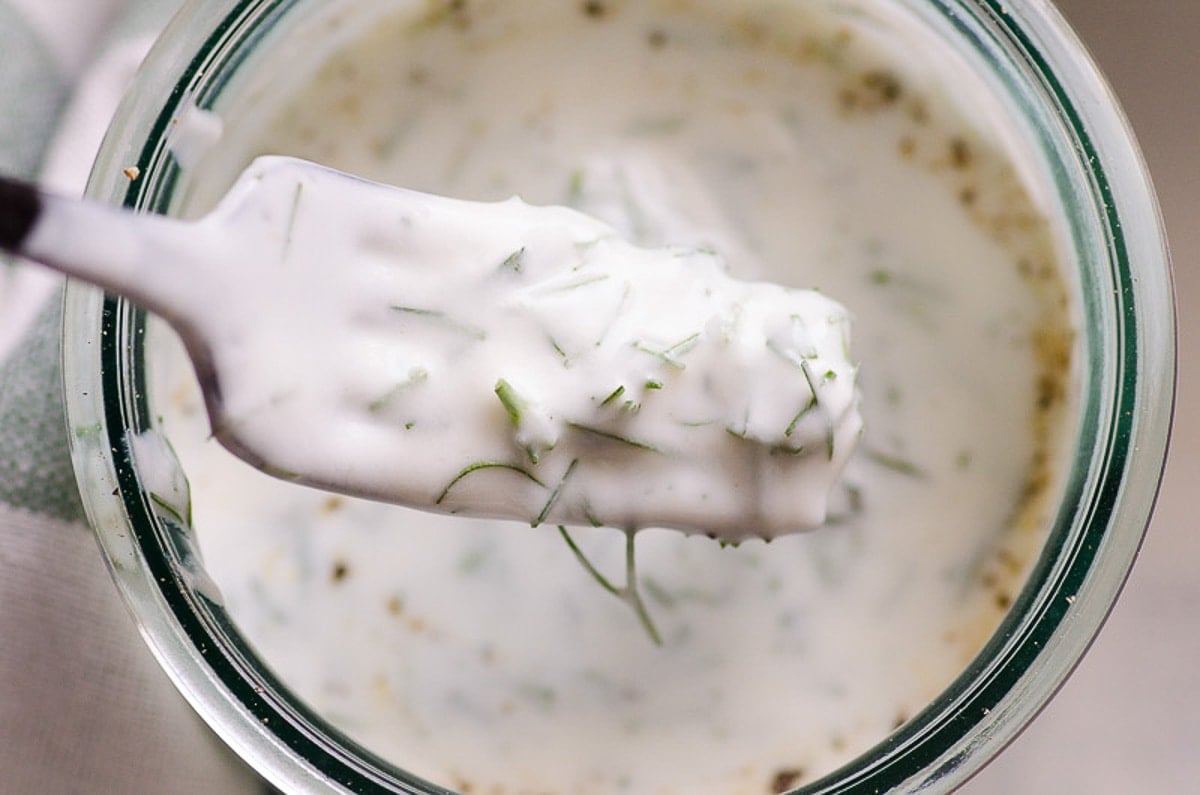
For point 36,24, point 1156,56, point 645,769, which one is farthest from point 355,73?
point 1156,56

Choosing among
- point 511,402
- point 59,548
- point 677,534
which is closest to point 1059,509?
point 677,534

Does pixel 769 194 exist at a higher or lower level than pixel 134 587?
higher

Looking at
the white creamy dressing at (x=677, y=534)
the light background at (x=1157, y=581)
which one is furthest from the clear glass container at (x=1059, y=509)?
the light background at (x=1157, y=581)

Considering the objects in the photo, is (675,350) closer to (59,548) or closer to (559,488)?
(559,488)

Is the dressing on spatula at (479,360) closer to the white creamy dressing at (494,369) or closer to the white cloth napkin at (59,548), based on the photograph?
the white creamy dressing at (494,369)

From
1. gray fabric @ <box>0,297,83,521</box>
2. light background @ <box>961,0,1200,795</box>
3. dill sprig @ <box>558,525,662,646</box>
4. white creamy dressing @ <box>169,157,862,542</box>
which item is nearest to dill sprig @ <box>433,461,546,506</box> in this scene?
white creamy dressing @ <box>169,157,862,542</box>

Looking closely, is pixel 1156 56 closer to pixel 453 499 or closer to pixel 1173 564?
pixel 1173 564

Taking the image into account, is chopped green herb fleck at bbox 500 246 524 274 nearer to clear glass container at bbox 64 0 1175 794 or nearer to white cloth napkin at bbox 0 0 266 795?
clear glass container at bbox 64 0 1175 794
